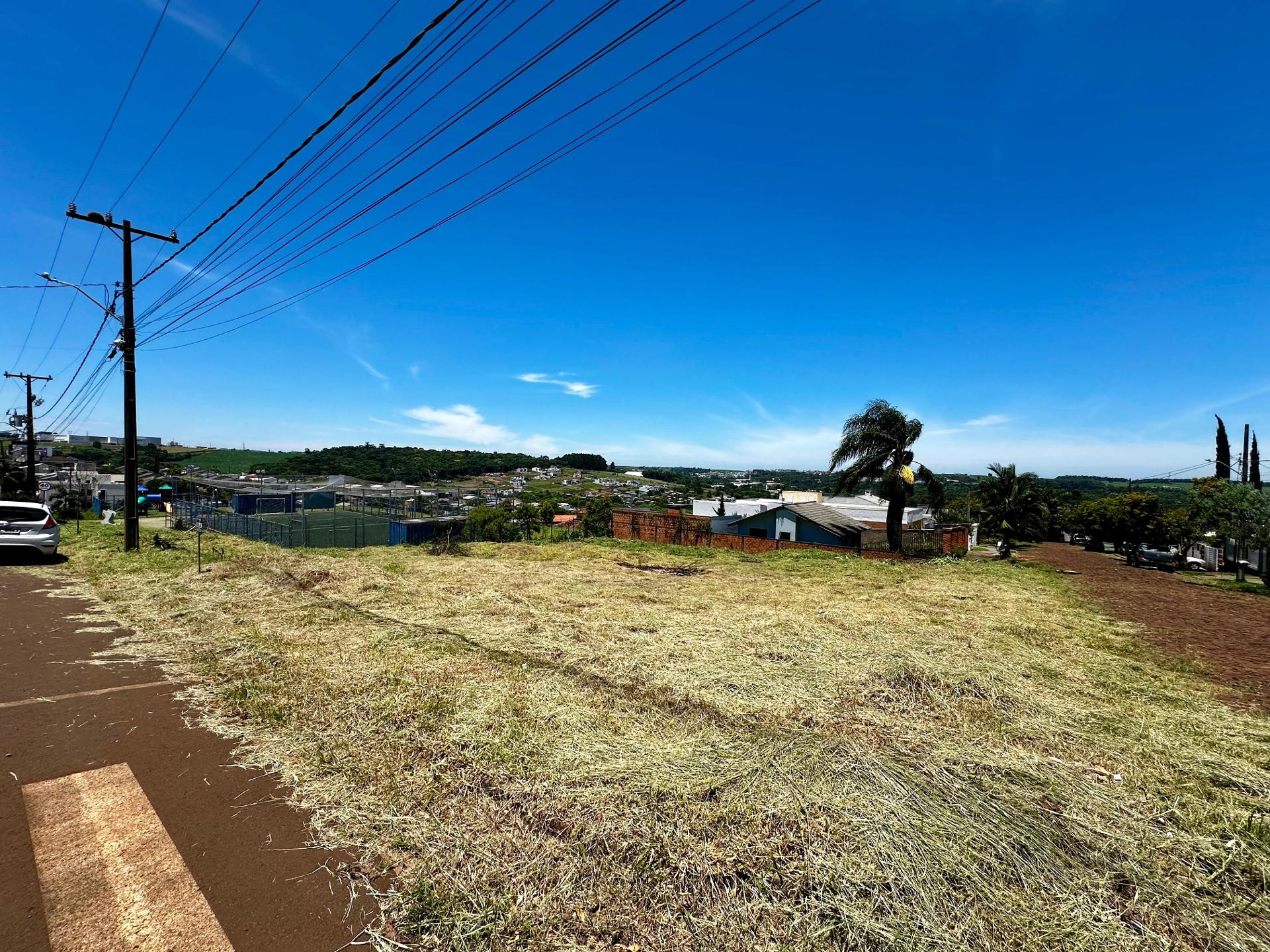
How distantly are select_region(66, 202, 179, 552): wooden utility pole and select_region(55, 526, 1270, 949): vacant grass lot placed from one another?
28.7ft

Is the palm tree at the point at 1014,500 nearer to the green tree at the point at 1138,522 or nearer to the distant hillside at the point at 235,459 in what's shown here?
the green tree at the point at 1138,522

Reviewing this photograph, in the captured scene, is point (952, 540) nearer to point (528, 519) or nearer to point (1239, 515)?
point (1239, 515)

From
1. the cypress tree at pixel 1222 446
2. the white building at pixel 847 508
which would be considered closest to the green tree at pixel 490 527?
the white building at pixel 847 508

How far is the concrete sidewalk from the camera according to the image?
235 cm

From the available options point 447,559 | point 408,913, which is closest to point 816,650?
point 408,913

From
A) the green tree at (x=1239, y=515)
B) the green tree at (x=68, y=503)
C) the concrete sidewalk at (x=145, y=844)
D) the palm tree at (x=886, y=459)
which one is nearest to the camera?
the concrete sidewalk at (x=145, y=844)

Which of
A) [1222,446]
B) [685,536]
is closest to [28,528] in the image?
[685,536]

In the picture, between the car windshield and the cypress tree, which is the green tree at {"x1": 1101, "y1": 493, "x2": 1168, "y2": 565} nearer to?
the cypress tree

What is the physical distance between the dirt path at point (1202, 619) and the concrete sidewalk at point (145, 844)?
884 centimetres

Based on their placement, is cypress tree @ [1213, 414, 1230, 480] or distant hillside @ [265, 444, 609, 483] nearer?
cypress tree @ [1213, 414, 1230, 480]

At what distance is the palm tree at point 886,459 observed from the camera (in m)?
19.4

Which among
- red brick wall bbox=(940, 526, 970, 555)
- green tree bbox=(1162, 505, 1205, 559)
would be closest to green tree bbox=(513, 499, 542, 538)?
red brick wall bbox=(940, 526, 970, 555)

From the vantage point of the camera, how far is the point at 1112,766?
3.95 meters

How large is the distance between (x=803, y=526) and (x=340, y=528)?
22413 mm
